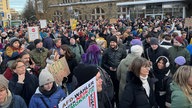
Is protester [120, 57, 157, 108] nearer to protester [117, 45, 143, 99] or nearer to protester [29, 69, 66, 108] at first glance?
protester [29, 69, 66, 108]

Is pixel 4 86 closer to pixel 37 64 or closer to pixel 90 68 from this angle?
pixel 90 68

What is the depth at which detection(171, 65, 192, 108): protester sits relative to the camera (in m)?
3.03

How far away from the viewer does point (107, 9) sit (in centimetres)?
5200

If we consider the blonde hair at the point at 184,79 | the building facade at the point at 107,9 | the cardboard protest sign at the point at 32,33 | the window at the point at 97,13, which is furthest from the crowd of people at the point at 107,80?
the window at the point at 97,13

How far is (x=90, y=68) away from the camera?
3262 millimetres

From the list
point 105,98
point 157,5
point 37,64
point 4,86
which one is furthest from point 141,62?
point 157,5

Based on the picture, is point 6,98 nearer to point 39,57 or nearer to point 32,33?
point 39,57

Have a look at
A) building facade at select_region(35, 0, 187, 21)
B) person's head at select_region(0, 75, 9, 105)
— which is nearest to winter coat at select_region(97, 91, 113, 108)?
person's head at select_region(0, 75, 9, 105)

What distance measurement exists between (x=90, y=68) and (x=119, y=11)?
46409 millimetres

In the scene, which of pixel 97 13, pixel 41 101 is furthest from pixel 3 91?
pixel 97 13

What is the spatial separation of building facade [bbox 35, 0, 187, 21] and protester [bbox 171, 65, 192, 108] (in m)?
27.5

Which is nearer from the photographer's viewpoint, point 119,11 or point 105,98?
point 105,98

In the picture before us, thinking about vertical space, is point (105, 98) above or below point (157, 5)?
below

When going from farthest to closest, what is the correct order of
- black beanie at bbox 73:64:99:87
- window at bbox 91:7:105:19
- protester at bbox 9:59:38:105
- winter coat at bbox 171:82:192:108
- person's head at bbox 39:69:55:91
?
window at bbox 91:7:105:19 → protester at bbox 9:59:38:105 → person's head at bbox 39:69:55:91 → black beanie at bbox 73:64:99:87 → winter coat at bbox 171:82:192:108
